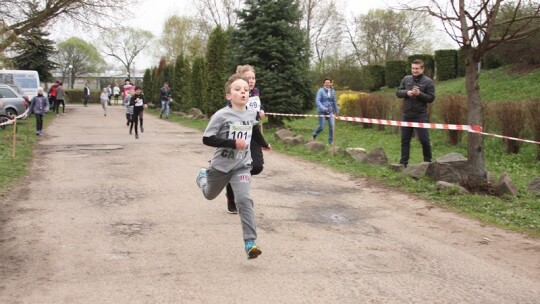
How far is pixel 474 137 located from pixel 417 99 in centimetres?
178

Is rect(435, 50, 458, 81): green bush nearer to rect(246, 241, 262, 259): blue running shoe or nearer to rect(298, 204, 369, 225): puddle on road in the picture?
rect(298, 204, 369, 225): puddle on road

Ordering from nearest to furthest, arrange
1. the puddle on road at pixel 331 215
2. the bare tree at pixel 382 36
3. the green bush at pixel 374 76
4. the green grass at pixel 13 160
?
the puddle on road at pixel 331 215 < the green grass at pixel 13 160 < the green bush at pixel 374 76 < the bare tree at pixel 382 36

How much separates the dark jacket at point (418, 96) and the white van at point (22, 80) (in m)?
25.6

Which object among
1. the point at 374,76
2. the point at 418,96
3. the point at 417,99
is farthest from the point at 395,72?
the point at 418,96

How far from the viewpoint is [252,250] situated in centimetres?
476

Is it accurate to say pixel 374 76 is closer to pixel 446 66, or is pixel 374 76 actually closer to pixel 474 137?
pixel 446 66

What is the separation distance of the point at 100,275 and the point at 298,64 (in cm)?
1502

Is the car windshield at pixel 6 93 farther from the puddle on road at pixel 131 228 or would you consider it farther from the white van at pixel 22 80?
the puddle on road at pixel 131 228

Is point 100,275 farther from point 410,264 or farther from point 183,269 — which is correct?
point 410,264

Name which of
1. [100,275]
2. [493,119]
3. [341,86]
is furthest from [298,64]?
[341,86]

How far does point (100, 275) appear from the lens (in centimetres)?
443

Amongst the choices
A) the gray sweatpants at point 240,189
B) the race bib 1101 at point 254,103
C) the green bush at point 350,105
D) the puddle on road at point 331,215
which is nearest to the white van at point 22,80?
the green bush at point 350,105

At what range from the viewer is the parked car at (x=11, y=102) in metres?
22.1

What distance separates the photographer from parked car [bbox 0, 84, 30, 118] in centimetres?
2209
